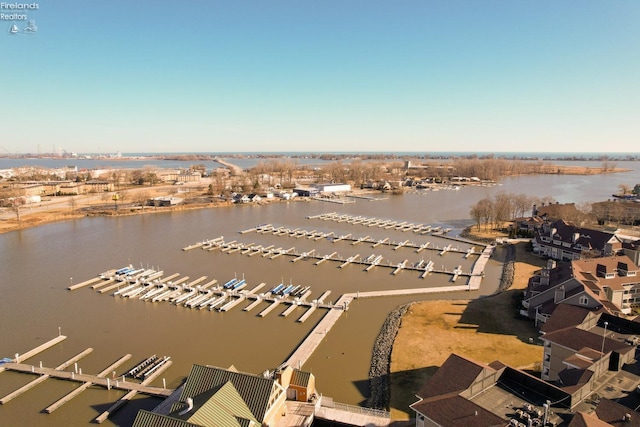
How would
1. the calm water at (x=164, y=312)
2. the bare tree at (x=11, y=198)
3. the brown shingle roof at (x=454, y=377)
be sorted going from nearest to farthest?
1. the brown shingle roof at (x=454, y=377)
2. the calm water at (x=164, y=312)
3. the bare tree at (x=11, y=198)

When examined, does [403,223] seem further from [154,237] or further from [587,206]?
[154,237]

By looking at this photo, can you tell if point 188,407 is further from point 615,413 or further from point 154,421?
point 615,413

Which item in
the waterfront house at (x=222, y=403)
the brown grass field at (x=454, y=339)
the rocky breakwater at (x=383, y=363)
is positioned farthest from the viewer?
the brown grass field at (x=454, y=339)

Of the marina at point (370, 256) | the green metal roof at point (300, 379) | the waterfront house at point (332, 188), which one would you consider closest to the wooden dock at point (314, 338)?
the green metal roof at point (300, 379)

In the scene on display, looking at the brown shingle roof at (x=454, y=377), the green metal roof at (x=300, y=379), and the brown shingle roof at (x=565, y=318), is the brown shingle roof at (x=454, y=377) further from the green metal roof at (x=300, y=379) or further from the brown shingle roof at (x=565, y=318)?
the brown shingle roof at (x=565, y=318)

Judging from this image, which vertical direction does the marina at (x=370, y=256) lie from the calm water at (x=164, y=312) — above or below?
above
